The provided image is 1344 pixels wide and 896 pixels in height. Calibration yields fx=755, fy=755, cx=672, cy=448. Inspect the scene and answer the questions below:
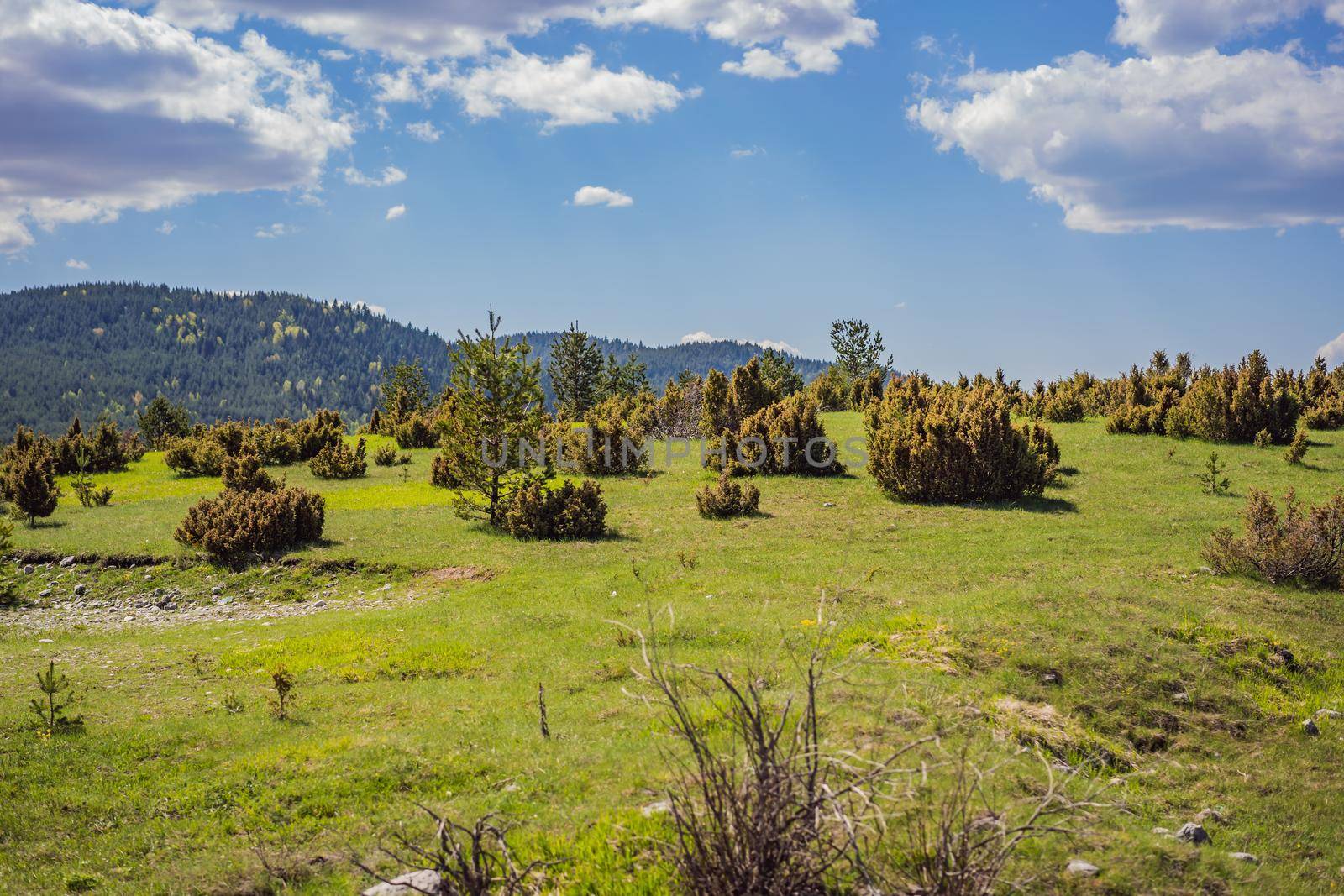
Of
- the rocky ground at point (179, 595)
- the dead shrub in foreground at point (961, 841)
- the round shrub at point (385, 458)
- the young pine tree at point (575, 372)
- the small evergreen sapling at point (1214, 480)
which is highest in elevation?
the young pine tree at point (575, 372)

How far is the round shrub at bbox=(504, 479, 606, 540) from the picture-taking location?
21.7 meters

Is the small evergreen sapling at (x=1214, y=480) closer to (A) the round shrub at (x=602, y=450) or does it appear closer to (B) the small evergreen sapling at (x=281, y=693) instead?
(A) the round shrub at (x=602, y=450)

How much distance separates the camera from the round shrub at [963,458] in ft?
76.7

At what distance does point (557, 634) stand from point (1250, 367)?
102 ft

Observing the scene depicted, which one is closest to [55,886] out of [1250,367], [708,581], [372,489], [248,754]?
[248,754]

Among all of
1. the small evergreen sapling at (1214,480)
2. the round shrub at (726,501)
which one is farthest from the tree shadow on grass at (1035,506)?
the round shrub at (726,501)

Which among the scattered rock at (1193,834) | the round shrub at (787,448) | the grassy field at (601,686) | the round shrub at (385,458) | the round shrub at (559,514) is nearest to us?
the scattered rock at (1193,834)

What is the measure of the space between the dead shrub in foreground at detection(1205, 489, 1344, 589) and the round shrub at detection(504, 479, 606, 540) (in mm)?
14669

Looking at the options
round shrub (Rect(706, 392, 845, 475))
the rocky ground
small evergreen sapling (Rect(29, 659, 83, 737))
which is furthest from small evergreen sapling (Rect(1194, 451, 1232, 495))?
small evergreen sapling (Rect(29, 659, 83, 737))

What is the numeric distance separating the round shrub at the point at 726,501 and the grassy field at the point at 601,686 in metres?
1.74

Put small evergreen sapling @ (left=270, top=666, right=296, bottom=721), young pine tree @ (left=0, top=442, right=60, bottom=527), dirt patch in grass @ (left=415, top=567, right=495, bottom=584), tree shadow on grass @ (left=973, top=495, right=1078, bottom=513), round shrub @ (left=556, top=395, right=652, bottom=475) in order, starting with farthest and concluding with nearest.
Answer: round shrub @ (left=556, top=395, right=652, bottom=475), young pine tree @ (left=0, top=442, right=60, bottom=527), tree shadow on grass @ (left=973, top=495, right=1078, bottom=513), dirt patch in grass @ (left=415, top=567, right=495, bottom=584), small evergreen sapling @ (left=270, top=666, right=296, bottom=721)

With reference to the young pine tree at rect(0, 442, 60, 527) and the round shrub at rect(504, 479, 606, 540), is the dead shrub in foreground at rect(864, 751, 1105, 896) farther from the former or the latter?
the young pine tree at rect(0, 442, 60, 527)

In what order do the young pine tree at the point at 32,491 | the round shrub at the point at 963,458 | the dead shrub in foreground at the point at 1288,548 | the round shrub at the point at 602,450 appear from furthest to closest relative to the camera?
the round shrub at the point at 602,450
the young pine tree at the point at 32,491
the round shrub at the point at 963,458
the dead shrub in foreground at the point at 1288,548

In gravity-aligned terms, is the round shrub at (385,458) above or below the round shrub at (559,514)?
above
